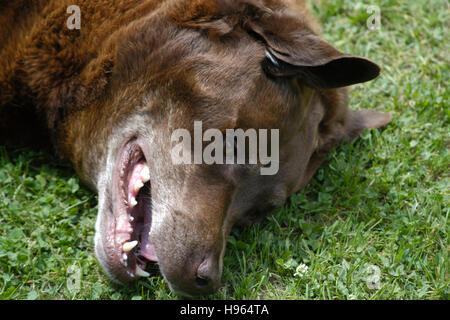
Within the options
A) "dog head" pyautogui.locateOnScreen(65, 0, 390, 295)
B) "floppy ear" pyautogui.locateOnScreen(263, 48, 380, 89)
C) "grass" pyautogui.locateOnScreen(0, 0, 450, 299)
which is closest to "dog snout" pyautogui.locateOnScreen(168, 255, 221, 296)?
"dog head" pyautogui.locateOnScreen(65, 0, 390, 295)

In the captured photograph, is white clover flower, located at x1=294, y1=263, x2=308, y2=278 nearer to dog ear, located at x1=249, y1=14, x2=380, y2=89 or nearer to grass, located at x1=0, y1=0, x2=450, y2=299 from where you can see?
grass, located at x1=0, y1=0, x2=450, y2=299

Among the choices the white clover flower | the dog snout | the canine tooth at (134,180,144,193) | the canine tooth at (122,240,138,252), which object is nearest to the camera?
the dog snout

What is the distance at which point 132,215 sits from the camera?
3092 millimetres

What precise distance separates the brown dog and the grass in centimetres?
24

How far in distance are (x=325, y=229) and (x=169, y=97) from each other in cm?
135

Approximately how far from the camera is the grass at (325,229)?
10.3ft

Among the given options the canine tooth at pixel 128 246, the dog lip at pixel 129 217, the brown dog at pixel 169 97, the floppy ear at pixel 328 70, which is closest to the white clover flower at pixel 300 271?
the brown dog at pixel 169 97

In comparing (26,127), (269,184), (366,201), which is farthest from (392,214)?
(26,127)

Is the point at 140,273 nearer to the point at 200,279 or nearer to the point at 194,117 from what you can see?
the point at 200,279

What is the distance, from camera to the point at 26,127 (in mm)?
3518

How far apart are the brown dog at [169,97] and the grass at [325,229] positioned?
0.24m

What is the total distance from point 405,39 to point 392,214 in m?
1.89

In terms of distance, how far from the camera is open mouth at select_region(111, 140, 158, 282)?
299cm

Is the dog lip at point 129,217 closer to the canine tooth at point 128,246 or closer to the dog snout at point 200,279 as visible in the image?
the canine tooth at point 128,246
